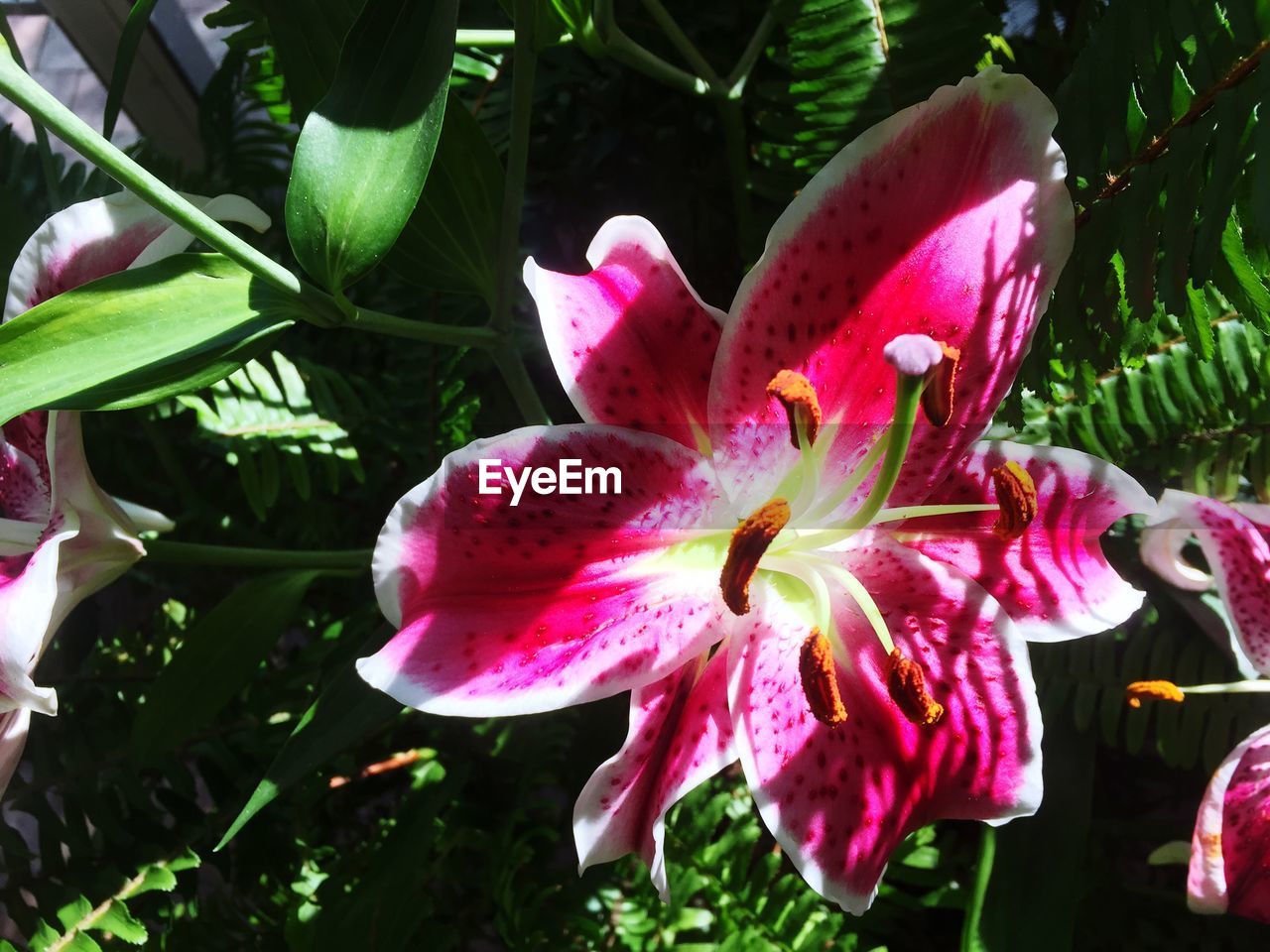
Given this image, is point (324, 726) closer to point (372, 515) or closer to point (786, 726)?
point (786, 726)

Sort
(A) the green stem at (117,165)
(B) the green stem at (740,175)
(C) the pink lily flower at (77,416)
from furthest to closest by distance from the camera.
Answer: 1. (B) the green stem at (740,175)
2. (C) the pink lily flower at (77,416)
3. (A) the green stem at (117,165)

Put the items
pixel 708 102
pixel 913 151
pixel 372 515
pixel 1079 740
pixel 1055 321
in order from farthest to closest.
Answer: pixel 372 515 → pixel 708 102 → pixel 1079 740 → pixel 1055 321 → pixel 913 151

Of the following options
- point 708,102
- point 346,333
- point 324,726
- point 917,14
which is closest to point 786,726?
point 324,726

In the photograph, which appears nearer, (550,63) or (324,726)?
(324,726)

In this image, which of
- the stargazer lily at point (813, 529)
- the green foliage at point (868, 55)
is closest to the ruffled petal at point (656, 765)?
the stargazer lily at point (813, 529)

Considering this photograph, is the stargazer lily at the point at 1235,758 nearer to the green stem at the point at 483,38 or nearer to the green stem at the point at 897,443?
the green stem at the point at 897,443

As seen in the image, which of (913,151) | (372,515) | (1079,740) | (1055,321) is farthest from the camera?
(372,515)

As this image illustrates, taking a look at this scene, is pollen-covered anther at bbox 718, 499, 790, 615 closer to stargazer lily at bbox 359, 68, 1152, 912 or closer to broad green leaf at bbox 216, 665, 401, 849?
stargazer lily at bbox 359, 68, 1152, 912

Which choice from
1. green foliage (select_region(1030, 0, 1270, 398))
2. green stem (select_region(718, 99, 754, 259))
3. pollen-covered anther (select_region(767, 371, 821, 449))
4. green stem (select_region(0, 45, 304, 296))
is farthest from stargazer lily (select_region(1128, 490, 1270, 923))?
green stem (select_region(0, 45, 304, 296))
